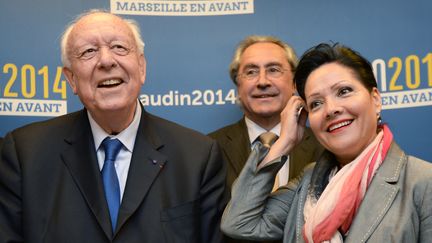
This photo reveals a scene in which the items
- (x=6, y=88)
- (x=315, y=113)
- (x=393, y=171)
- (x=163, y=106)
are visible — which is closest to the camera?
(x=393, y=171)

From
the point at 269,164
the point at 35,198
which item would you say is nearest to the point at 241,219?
the point at 269,164

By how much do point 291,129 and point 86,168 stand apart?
0.81 meters

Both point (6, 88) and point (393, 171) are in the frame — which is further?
point (6, 88)

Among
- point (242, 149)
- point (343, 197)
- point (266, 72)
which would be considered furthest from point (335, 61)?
point (266, 72)

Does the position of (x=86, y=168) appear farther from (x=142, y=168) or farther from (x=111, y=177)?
(x=142, y=168)

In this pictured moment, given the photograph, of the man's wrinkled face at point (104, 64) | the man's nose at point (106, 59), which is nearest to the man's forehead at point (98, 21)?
the man's wrinkled face at point (104, 64)

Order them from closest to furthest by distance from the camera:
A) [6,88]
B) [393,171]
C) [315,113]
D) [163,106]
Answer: [393,171], [315,113], [6,88], [163,106]

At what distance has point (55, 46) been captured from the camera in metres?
3.74

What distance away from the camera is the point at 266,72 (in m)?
3.62

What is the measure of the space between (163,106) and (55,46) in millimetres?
733

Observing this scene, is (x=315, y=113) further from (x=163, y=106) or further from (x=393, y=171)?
(x=163, y=106)

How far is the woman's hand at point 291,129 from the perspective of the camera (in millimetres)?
2457

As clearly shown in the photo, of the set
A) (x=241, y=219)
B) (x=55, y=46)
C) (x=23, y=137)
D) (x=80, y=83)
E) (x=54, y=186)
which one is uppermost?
(x=55, y=46)

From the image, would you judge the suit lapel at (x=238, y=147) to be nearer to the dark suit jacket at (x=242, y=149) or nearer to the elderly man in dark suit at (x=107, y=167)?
the dark suit jacket at (x=242, y=149)
